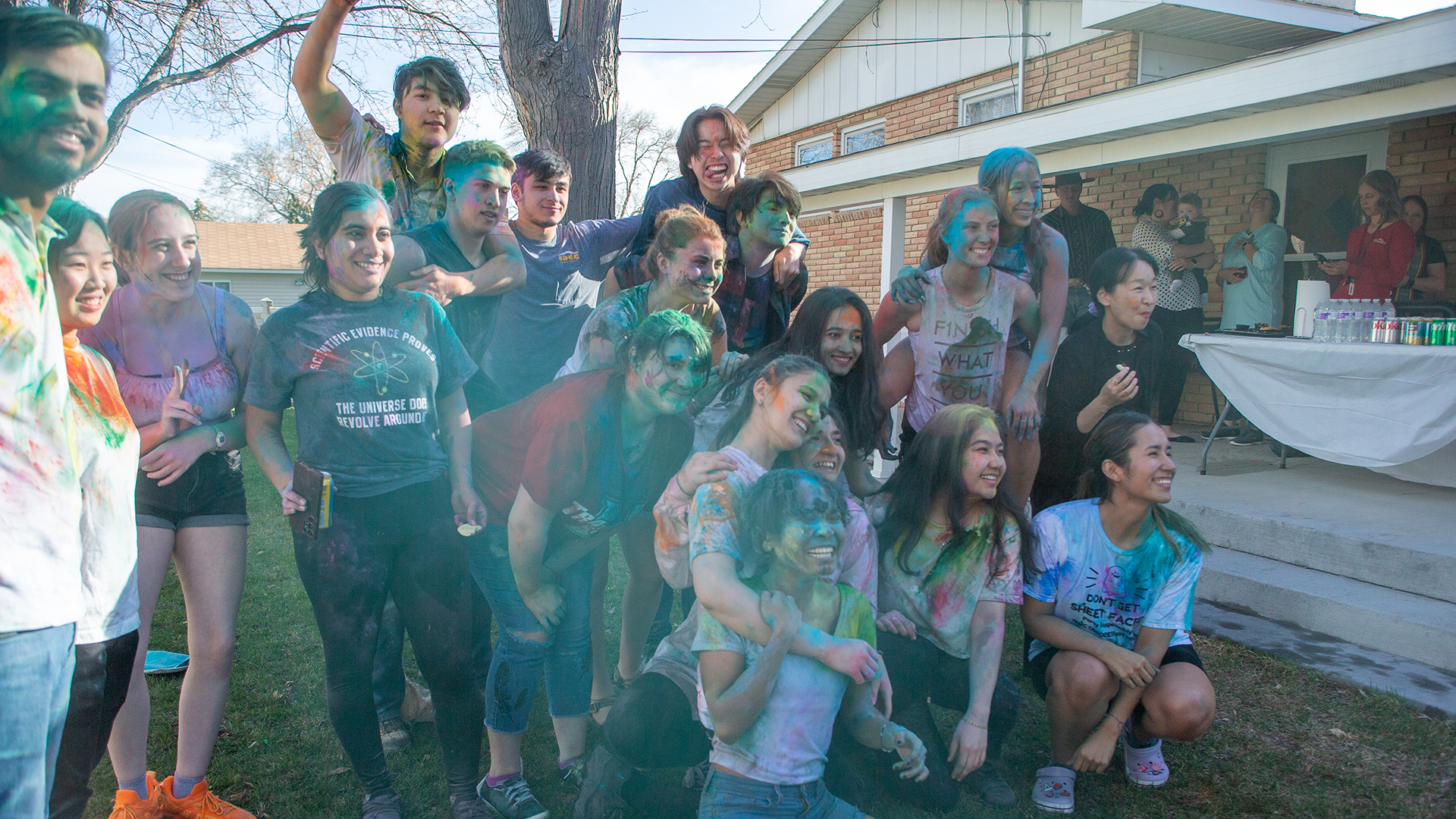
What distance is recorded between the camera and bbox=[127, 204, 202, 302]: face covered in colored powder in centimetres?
225

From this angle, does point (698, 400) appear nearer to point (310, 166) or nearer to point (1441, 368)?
point (1441, 368)

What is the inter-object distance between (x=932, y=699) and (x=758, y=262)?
171 centimetres

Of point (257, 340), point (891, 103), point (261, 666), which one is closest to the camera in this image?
point (257, 340)

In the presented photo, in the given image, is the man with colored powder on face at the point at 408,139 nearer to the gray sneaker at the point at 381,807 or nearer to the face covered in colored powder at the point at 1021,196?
the gray sneaker at the point at 381,807

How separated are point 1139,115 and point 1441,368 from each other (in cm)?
315

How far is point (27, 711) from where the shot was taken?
1311mm

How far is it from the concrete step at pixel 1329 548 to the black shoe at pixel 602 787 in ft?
11.5

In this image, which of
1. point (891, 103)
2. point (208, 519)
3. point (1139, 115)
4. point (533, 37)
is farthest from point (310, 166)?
point (208, 519)

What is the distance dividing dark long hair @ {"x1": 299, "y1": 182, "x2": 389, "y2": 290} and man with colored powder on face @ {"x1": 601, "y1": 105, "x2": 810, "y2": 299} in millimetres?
1175

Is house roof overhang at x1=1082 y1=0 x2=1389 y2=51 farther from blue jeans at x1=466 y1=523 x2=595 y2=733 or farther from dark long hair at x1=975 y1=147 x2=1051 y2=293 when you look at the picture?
blue jeans at x1=466 y1=523 x2=595 y2=733

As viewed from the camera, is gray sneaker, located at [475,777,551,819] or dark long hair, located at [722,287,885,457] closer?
gray sneaker, located at [475,777,551,819]

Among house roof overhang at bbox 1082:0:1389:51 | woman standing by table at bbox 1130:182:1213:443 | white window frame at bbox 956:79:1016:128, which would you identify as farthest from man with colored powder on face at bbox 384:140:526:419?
white window frame at bbox 956:79:1016:128

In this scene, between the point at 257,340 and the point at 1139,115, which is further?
the point at 1139,115

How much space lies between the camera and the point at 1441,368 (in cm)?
410
